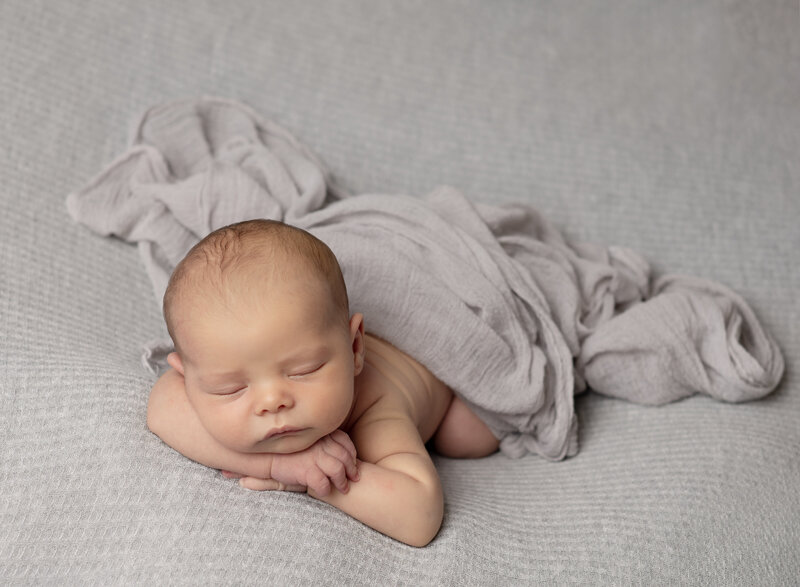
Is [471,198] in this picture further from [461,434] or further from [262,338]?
[262,338]

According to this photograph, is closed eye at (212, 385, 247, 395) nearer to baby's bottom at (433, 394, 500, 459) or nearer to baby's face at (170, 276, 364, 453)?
baby's face at (170, 276, 364, 453)

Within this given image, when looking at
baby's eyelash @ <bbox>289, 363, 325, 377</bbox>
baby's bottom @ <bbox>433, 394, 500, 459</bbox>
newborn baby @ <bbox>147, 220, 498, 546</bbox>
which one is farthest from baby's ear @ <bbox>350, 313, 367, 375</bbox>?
baby's bottom @ <bbox>433, 394, 500, 459</bbox>

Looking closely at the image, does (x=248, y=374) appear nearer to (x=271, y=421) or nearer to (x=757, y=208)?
(x=271, y=421)

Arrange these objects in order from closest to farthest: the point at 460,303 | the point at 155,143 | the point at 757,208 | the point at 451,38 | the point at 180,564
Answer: the point at 180,564
the point at 460,303
the point at 155,143
the point at 757,208
the point at 451,38

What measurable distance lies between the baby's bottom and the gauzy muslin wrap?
0.02 meters

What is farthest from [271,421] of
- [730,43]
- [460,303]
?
[730,43]

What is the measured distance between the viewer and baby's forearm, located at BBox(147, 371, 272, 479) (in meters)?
1.03

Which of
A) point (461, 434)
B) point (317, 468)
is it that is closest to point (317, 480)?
point (317, 468)

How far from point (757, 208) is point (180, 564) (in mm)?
1271

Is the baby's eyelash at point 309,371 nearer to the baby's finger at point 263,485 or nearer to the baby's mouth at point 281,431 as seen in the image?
the baby's mouth at point 281,431

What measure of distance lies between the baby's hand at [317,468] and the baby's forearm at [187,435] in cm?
1

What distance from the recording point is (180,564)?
936 millimetres

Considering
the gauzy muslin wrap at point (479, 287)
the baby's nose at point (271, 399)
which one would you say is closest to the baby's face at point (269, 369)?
the baby's nose at point (271, 399)

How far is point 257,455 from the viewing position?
1.03 m
